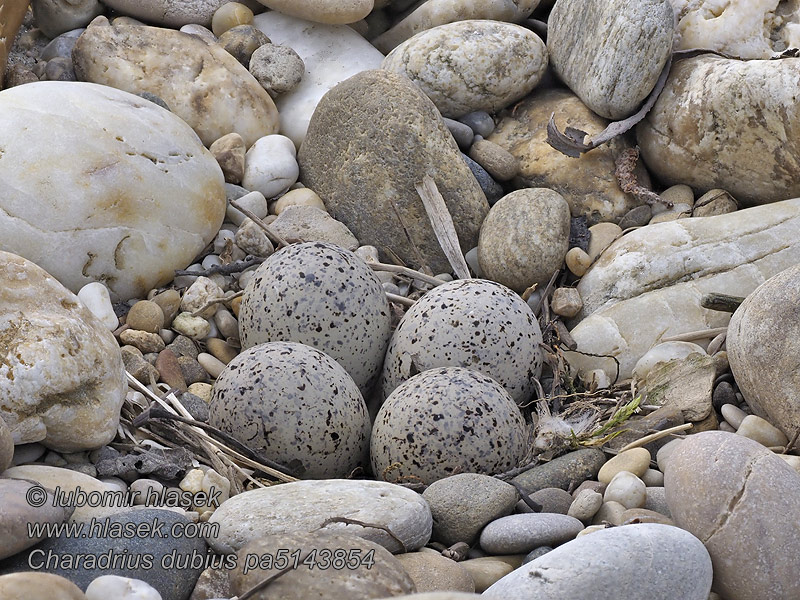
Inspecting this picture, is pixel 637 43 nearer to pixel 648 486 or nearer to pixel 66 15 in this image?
pixel 648 486

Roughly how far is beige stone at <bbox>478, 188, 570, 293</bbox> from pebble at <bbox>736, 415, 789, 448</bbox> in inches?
62.8

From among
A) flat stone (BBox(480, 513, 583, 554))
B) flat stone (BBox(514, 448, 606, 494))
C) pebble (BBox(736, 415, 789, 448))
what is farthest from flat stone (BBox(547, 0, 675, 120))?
flat stone (BBox(480, 513, 583, 554))

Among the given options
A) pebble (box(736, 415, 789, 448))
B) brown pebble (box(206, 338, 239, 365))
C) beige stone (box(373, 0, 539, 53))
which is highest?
beige stone (box(373, 0, 539, 53))

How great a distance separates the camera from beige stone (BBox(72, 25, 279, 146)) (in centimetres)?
549

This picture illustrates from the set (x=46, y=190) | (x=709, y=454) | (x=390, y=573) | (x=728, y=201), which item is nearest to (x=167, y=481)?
(x=390, y=573)

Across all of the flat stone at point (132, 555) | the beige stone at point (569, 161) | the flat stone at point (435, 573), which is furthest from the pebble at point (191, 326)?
the beige stone at point (569, 161)

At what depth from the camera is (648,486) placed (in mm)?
3557

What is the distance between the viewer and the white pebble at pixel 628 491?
334cm

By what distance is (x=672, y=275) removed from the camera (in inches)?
189

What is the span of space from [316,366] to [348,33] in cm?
331

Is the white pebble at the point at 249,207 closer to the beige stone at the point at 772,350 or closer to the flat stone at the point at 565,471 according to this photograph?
the flat stone at the point at 565,471

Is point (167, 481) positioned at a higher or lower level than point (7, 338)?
lower

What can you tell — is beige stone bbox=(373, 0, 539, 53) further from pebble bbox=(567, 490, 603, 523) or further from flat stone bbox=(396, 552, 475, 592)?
flat stone bbox=(396, 552, 475, 592)

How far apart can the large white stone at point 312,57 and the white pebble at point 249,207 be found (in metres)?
0.75
